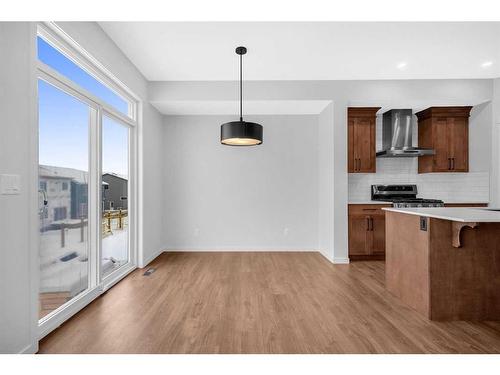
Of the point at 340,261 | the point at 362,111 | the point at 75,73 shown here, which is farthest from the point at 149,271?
the point at 362,111

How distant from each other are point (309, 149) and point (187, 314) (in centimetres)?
366

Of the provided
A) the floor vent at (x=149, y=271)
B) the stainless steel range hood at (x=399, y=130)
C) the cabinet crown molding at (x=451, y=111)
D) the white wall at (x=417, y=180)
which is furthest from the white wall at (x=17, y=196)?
the cabinet crown molding at (x=451, y=111)

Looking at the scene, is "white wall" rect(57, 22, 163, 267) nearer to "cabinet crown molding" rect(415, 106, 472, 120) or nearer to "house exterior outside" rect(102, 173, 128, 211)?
"house exterior outside" rect(102, 173, 128, 211)

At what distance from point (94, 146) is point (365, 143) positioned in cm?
405

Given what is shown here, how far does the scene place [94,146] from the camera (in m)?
2.94

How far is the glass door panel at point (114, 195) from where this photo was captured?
10.6 ft

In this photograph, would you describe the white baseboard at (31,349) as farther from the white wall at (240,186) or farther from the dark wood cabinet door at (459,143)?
the dark wood cabinet door at (459,143)

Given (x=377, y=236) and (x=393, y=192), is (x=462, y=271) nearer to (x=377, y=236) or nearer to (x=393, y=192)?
(x=377, y=236)

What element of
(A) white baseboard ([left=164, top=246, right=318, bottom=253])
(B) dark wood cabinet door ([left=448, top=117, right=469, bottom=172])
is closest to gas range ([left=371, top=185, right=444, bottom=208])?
(B) dark wood cabinet door ([left=448, top=117, right=469, bottom=172])

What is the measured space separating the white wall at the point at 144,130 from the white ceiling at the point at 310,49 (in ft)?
0.51

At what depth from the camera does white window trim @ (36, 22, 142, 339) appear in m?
2.21

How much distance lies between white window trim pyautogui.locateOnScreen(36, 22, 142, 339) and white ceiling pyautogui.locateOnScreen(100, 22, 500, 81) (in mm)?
484

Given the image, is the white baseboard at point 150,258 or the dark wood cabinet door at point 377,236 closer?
the white baseboard at point 150,258
